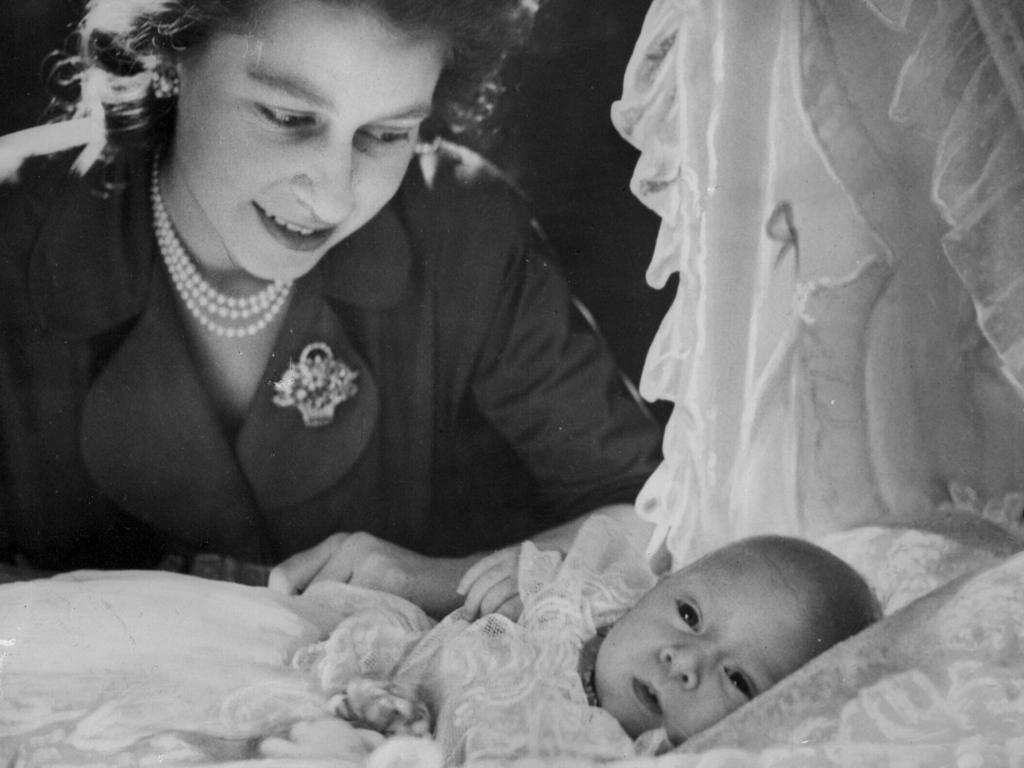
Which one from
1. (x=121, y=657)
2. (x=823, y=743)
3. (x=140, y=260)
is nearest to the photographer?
(x=823, y=743)

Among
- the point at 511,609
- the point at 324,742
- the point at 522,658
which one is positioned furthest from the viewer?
the point at 511,609

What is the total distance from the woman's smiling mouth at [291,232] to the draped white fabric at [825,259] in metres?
0.52

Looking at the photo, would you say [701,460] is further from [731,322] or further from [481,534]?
[481,534]

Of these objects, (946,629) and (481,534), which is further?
(481,534)

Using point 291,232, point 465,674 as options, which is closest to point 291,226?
point 291,232

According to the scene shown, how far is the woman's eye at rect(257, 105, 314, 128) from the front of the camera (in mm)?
1962

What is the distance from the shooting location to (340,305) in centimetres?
204

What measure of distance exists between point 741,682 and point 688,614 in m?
0.12

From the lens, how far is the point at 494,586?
201cm

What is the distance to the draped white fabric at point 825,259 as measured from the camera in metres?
2.02

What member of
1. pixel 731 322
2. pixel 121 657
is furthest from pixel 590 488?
pixel 121 657

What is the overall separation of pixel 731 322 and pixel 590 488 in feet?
1.15

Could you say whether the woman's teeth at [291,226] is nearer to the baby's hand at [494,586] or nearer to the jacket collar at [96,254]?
the jacket collar at [96,254]

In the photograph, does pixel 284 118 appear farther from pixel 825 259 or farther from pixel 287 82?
pixel 825 259
